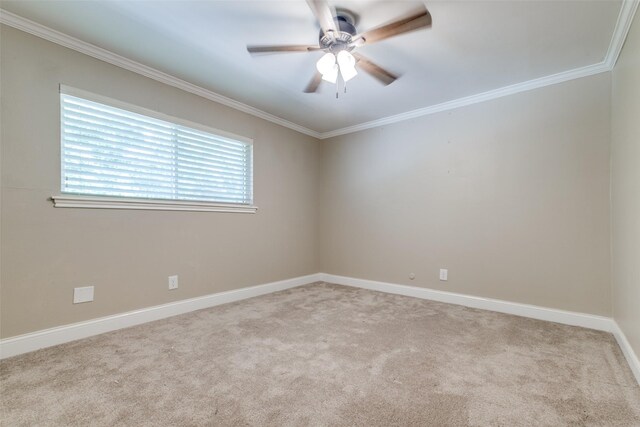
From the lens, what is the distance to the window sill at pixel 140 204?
2.21 metres

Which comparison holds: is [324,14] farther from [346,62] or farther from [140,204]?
[140,204]

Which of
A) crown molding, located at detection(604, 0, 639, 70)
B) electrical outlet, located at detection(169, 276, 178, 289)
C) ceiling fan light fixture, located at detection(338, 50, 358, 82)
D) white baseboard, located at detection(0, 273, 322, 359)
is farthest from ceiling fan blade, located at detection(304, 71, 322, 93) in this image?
white baseboard, located at detection(0, 273, 322, 359)

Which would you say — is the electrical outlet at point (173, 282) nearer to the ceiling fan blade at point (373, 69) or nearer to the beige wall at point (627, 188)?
the ceiling fan blade at point (373, 69)

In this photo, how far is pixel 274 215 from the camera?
3.85 metres

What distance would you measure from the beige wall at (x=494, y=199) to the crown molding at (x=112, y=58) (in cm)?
174

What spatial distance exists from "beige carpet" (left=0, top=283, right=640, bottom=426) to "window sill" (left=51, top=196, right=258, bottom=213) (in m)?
1.03

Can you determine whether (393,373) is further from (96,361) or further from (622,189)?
(622,189)

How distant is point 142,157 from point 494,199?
3.46 m

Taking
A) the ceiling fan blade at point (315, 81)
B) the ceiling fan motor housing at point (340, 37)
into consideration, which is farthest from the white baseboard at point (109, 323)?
the ceiling fan motor housing at point (340, 37)

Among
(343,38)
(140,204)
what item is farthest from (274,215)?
(343,38)

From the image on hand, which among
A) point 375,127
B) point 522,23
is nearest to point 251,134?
point 375,127

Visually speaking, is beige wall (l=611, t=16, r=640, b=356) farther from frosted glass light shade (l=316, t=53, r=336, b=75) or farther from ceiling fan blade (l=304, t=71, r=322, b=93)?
ceiling fan blade (l=304, t=71, r=322, b=93)

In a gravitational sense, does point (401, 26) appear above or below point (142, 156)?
above

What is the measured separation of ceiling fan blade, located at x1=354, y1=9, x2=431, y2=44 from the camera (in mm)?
1565
